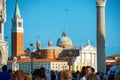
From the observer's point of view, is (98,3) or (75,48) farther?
(75,48)

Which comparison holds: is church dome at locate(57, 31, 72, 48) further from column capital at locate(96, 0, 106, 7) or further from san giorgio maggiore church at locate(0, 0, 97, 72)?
column capital at locate(96, 0, 106, 7)

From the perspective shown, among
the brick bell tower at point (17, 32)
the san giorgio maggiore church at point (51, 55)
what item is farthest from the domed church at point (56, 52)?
the brick bell tower at point (17, 32)

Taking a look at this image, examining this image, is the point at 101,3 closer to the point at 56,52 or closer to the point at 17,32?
the point at 17,32

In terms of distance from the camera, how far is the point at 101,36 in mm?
27828

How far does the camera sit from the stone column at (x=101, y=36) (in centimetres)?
2764

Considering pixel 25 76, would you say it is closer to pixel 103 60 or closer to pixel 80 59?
pixel 103 60

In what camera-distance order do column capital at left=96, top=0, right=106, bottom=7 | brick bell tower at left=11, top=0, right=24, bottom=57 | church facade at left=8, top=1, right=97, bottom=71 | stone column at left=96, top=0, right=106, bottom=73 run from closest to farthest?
stone column at left=96, top=0, right=106, bottom=73 → column capital at left=96, top=0, right=106, bottom=7 → brick bell tower at left=11, top=0, right=24, bottom=57 → church facade at left=8, top=1, right=97, bottom=71

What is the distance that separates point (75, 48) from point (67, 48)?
2696 millimetres

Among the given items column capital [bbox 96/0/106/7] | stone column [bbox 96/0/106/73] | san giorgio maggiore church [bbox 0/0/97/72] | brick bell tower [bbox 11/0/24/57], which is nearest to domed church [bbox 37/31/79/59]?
san giorgio maggiore church [bbox 0/0/97/72]

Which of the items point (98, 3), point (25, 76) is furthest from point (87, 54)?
point (25, 76)

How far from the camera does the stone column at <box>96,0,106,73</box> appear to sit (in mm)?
27641

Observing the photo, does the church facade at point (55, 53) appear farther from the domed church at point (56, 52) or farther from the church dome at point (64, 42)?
the church dome at point (64, 42)

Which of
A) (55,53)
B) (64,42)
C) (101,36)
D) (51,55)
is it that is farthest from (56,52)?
(101,36)

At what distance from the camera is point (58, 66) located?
109 m
